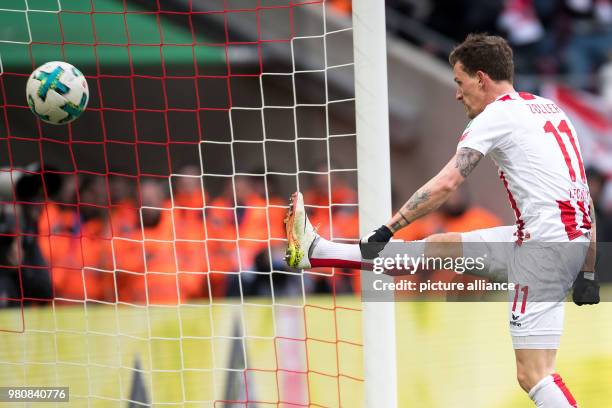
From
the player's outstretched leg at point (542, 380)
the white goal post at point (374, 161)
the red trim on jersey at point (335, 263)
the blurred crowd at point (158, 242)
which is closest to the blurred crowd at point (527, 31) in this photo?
the blurred crowd at point (158, 242)

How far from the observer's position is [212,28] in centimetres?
1041

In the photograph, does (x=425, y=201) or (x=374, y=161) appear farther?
(x=374, y=161)

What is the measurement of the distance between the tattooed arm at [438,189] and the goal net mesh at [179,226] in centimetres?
69

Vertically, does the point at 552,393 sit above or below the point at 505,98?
below

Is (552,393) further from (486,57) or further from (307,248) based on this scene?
(486,57)

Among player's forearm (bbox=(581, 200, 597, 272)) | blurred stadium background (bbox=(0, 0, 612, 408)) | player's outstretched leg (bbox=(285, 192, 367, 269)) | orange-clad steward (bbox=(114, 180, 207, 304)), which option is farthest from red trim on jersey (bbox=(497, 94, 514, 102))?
orange-clad steward (bbox=(114, 180, 207, 304))

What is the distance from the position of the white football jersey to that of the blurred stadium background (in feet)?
3.11

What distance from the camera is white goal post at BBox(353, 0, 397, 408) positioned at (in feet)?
16.7

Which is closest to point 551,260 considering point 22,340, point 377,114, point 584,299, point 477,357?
point 584,299

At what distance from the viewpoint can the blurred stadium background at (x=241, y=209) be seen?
623 cm

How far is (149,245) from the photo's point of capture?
296 inches

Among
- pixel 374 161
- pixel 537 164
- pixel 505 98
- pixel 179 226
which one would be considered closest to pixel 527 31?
pixel 179 226

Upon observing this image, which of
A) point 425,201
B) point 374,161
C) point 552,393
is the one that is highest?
point 374,161

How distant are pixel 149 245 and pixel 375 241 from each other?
124 inches
